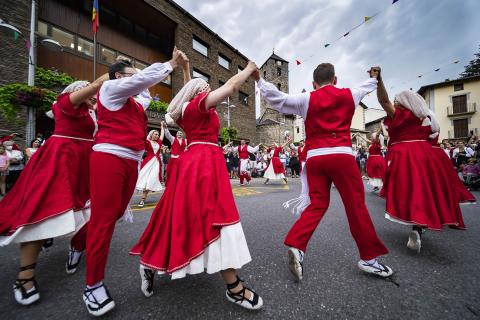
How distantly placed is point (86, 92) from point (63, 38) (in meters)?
14.5

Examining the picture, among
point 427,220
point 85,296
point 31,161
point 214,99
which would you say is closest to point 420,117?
point 427,220

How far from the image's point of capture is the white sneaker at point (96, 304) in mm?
1553

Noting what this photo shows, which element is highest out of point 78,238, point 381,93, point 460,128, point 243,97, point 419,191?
point 243,97

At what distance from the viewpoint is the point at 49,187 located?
76.4 inches

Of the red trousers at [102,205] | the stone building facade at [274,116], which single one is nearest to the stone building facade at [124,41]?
the red trousers at [102,205]

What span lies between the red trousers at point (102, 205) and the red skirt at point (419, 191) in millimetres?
3127

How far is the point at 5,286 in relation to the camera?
1970mm

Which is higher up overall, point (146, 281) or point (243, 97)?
point (243, 97)

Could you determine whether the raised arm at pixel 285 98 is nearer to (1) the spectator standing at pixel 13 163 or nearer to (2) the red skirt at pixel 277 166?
(2) the red skirt at pixel 277 166

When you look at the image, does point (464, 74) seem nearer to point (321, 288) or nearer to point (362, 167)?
point (362, 167)

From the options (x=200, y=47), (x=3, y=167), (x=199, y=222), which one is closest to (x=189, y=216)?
(x=199, y=222)

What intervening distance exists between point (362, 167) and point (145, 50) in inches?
728

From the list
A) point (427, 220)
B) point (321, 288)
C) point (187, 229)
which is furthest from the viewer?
point (427, 220)

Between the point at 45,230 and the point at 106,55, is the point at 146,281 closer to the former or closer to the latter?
the point at 45,230
